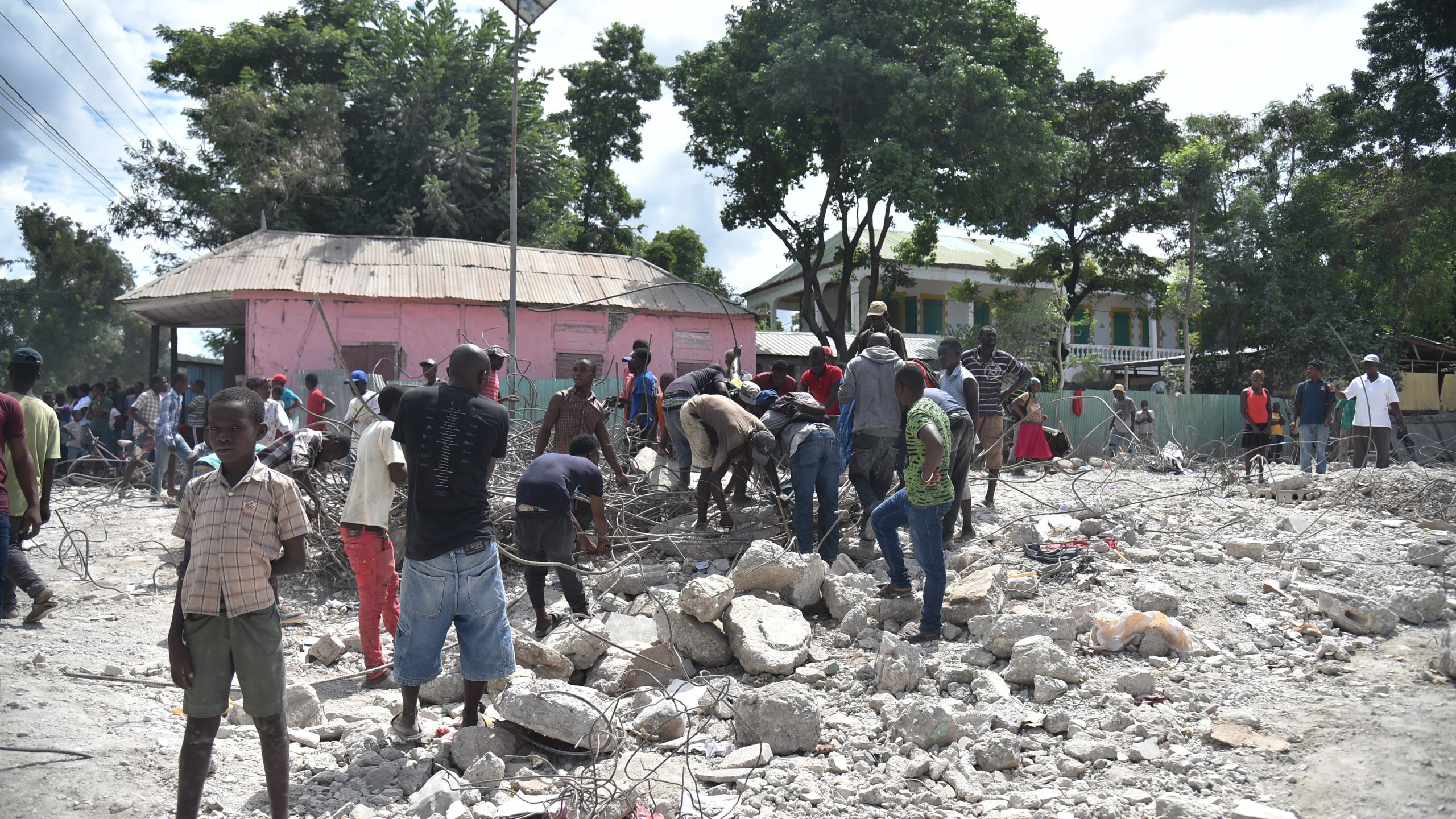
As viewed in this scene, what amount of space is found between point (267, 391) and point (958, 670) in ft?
24.0

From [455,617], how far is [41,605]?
3.49m

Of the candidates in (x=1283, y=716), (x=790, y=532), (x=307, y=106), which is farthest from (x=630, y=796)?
(x=307, y=106)

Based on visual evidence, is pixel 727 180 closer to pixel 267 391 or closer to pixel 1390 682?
pixel 267 391

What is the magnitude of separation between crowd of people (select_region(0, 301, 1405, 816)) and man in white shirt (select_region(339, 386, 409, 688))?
0.04 ft

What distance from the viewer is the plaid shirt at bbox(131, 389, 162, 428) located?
35.0ft

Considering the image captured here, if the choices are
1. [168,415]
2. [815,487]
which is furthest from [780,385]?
[168,415]

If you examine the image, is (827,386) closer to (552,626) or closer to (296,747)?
(552,626)

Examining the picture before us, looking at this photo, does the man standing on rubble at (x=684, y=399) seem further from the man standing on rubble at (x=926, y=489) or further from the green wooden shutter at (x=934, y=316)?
the green wooden shutter at (x=934, y=316)

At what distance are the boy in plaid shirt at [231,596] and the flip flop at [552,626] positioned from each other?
7.66ft

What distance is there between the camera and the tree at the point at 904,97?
614 inches

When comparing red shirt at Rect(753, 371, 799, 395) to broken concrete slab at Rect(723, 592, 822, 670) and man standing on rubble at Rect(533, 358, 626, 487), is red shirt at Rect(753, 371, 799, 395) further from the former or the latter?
broken concrete slab at Rect(723, 592, 822, 670)

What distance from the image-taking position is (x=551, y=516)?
16.8 ft

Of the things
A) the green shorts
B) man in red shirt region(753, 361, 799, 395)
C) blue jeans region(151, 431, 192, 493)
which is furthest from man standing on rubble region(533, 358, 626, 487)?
blue jeans region(151, 431, 192, 493)

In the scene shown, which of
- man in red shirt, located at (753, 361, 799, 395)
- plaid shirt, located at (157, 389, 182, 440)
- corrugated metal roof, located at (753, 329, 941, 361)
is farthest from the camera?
corrugated metal roof, located at (753, 329, 941, 361)
